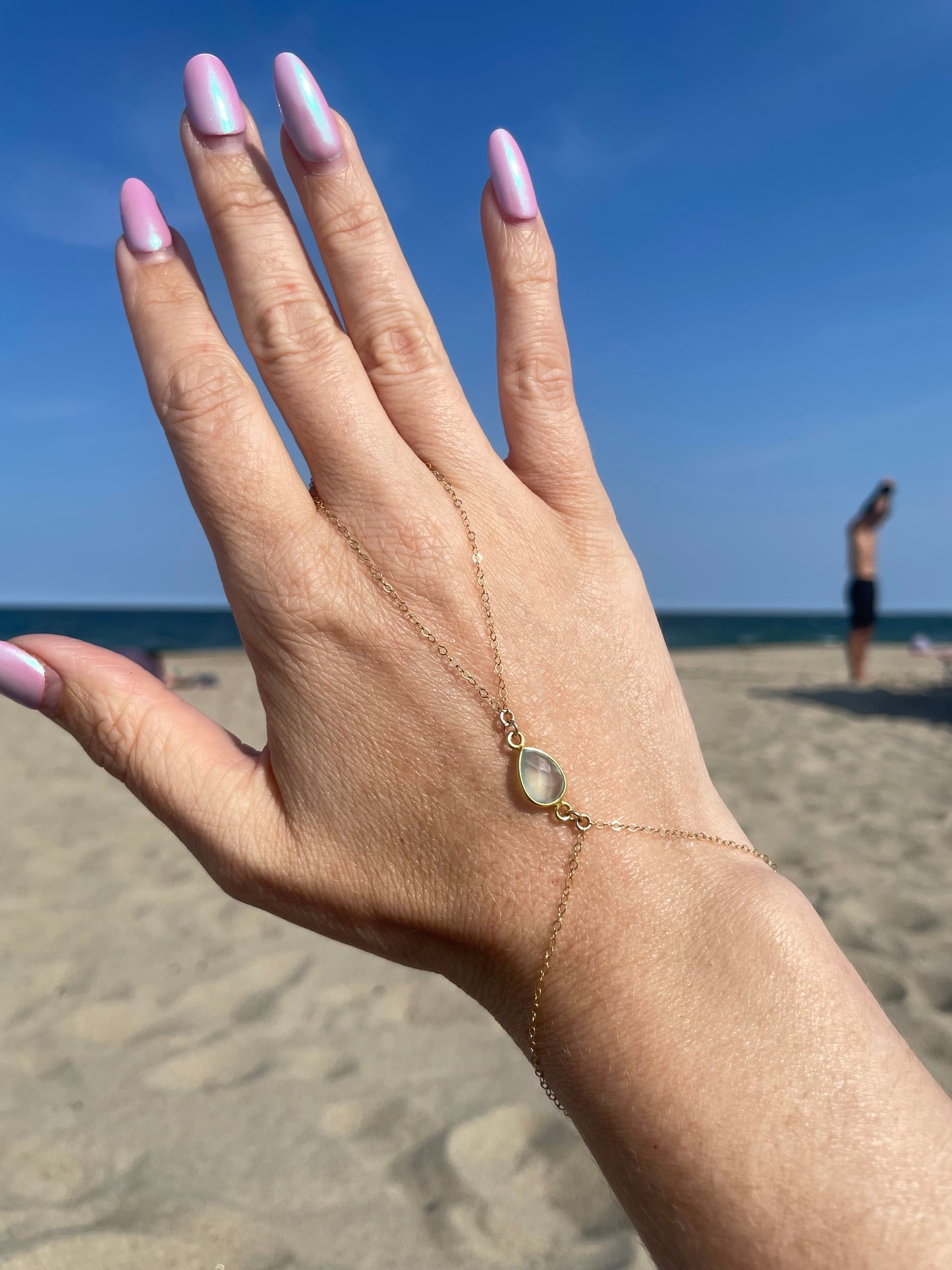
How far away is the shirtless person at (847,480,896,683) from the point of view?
30.0 ft

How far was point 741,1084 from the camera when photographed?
832 millimetres

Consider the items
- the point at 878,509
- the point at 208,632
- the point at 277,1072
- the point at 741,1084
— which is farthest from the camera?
the point at 208,632

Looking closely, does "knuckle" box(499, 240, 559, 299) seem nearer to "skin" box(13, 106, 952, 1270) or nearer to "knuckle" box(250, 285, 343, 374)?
"skin" box(13, 106, 952, 1270)

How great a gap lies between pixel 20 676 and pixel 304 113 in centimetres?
106

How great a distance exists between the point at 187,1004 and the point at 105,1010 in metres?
0.22

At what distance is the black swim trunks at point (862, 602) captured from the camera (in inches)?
365

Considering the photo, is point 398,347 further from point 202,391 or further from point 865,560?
point 865,560

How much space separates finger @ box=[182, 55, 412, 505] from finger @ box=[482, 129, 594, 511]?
11.5 inches

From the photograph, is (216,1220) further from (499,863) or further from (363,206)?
(363,206)

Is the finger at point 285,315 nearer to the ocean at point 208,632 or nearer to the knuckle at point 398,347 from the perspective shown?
the knuckle at point 398,347

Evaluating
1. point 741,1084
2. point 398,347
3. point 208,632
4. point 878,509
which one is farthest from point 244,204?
point 208,632

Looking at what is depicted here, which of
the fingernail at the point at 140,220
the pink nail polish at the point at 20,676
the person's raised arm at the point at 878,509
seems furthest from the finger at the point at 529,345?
the person's raised arm at the point at 878,509

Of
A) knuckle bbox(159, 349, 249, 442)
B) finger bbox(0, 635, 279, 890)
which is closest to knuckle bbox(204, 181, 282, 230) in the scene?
knuckle bbox(159, 349, 249, 442)

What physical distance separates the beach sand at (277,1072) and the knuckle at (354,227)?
178cm
